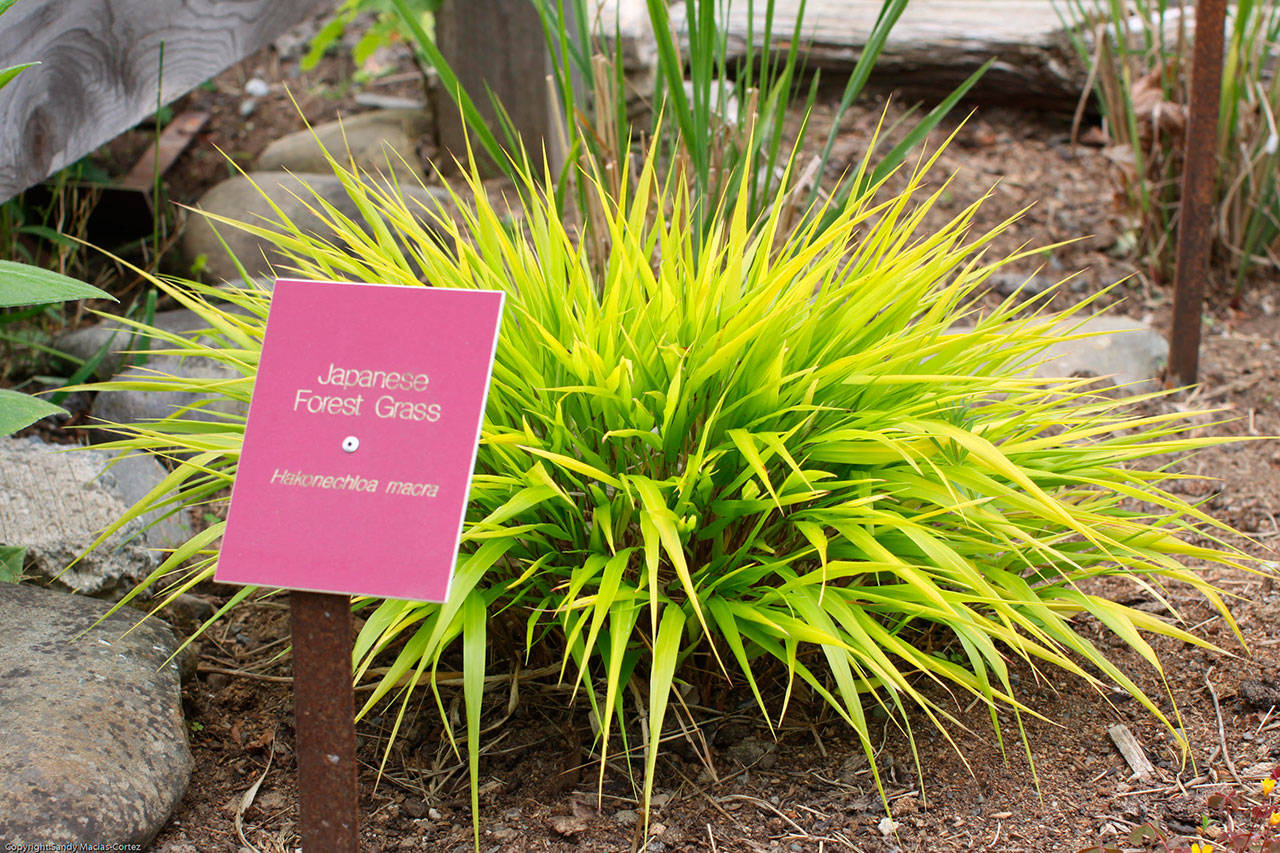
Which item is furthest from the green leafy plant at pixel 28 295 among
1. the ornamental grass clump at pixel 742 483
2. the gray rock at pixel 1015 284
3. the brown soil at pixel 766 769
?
the gray rock at pixel 1015 284

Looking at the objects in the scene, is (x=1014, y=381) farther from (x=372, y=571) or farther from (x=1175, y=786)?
(x=372, y=571)

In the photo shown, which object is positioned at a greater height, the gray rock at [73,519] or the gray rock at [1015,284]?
the gray rock at [1015,284]

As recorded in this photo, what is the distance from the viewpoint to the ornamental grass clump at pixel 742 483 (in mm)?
1227

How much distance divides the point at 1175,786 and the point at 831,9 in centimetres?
353

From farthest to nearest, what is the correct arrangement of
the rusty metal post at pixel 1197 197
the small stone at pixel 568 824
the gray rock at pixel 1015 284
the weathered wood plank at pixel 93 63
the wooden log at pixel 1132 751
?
the gray rock at pixel 1015 284
the rusty metal post at pixel 1197 197
the weathered wood plank at pixel 93 63
the wooden log at pixel 1132 751
the small stone at pixel 568 824

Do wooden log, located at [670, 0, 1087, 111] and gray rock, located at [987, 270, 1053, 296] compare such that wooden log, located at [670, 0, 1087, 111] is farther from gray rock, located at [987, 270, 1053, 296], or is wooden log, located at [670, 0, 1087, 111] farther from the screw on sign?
the screw on sign

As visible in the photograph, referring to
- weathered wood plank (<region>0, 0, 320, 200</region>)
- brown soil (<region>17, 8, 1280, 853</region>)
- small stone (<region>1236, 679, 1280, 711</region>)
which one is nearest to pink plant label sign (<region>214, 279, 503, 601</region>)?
brown soil (<region>17, 8, 1280, 853</region>)

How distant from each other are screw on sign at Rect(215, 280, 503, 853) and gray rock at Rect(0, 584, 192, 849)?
0.37 metres

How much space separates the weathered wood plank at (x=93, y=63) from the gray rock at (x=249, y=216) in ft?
1.37

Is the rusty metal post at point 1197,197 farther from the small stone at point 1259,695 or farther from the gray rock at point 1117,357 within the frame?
the small stone at point 1259,695

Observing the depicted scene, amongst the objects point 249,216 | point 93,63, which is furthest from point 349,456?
point 249,216

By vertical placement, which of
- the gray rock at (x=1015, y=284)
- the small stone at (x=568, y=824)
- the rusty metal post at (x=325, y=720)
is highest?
the rusty metal post at (x=325, y=720)

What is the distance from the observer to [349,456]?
38.4 inches

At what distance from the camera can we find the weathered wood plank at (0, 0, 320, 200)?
6.66ft
